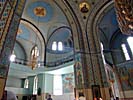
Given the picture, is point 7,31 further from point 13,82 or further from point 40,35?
point 13,82

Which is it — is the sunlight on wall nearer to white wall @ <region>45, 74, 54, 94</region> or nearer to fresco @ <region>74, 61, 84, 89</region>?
white wall @ <region>45, 74, 54, 94</region>

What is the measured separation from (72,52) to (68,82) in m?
3.44

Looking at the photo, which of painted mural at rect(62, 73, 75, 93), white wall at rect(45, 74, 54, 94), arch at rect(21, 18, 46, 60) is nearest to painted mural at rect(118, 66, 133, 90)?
painted mural at rect(62, 73, 75, 93)

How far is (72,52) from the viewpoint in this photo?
1322cm

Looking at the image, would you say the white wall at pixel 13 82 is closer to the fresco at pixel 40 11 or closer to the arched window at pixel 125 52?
the fresco at pixel 40 11

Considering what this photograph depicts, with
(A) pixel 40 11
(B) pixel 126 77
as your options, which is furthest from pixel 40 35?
(B) pixel 126 77

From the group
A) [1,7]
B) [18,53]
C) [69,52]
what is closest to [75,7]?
[69,52]

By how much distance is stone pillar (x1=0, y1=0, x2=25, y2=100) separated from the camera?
157 inches

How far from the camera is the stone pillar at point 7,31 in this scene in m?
4.00

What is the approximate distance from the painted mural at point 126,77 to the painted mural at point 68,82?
4.98 metres

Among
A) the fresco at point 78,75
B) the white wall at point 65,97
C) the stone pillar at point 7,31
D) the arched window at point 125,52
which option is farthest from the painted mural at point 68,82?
the stone pillar at point 7,31

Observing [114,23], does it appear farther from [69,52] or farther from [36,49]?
[36,49]

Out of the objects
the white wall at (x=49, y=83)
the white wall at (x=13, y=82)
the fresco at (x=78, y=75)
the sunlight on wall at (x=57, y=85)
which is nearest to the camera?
the fresco at (x=78, y=75)

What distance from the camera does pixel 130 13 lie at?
13.7 feet
